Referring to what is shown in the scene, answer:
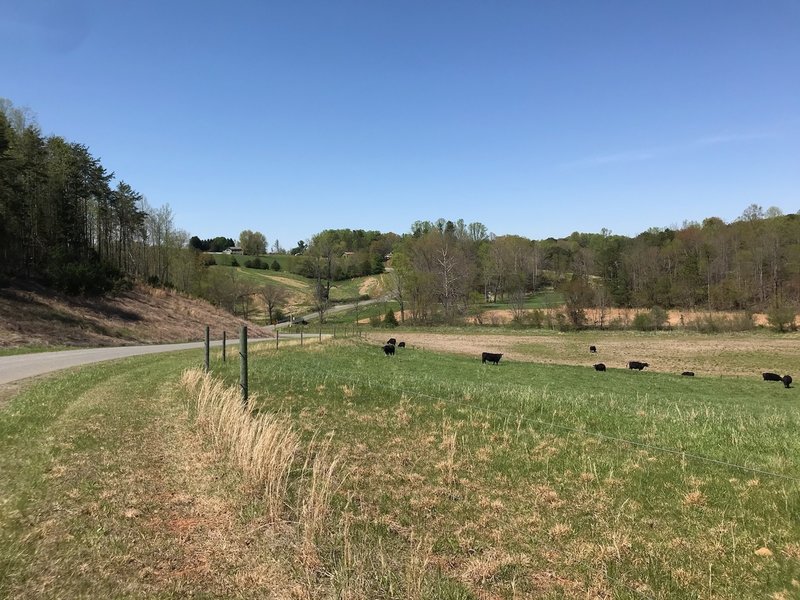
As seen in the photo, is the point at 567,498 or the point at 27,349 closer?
the point at 567,498

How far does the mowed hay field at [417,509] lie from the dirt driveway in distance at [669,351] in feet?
89.0

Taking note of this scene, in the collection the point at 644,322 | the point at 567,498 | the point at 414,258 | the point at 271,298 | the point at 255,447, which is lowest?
the point at 644,322

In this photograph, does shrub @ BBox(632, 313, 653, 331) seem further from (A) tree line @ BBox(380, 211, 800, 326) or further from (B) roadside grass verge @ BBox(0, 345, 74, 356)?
(B) roadside grass verge @ BBox(0, 345, 74, 356)

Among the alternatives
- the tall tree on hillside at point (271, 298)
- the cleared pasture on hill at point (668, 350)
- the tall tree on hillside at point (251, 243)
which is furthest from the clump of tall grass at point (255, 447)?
the tall tree on hillside at point (251, 243)

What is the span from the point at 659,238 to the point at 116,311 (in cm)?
10143

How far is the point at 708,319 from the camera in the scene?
63.5 m

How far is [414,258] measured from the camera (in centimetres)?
9444

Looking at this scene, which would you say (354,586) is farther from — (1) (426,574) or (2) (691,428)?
(2) (691,428)

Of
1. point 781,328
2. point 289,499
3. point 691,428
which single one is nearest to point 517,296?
point 781,328

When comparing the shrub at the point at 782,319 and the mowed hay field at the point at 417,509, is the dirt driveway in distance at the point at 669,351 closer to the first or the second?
the shrub at the point at 782,319

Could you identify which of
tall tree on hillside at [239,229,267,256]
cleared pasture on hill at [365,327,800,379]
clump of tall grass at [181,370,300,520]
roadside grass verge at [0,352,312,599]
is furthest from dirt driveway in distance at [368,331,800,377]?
tall tree on hillside at [239,229,267,256]

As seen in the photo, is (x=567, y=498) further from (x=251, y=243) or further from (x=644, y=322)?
(x=251, y=243)

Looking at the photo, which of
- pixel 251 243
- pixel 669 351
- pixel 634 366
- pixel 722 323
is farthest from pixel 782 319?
pixel 251 243

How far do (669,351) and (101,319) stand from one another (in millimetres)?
48994
